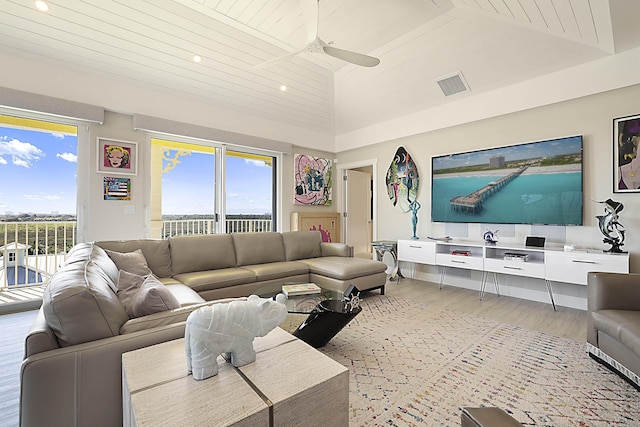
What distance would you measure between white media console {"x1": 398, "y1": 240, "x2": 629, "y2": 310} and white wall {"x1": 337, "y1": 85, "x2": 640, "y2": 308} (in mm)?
241

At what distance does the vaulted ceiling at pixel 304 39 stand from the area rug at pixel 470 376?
2882 millimetres

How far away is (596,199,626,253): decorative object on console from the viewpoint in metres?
2.90

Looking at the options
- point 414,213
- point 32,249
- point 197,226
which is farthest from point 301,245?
point 32,249

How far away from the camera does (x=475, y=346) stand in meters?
2.31

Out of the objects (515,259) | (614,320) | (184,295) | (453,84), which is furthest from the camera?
(453,84)

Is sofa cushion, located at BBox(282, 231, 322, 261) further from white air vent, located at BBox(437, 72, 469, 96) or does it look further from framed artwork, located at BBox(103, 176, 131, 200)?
white air vent, located at BBox(437, 72, 469, 96)

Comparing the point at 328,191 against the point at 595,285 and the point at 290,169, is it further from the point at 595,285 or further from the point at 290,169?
the point at 595,285

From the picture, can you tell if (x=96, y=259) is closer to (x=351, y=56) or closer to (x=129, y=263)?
(x=129, y=263)

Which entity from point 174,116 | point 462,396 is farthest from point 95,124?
point 462,396

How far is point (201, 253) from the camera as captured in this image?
11.0 feet

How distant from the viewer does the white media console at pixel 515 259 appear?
9.36ft

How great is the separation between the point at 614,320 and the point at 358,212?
4722 mm

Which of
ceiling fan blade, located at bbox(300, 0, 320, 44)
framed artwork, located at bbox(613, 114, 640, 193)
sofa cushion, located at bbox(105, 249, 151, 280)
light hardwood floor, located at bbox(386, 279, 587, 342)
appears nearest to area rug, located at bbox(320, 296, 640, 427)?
light hardwood floor, located at bbox(386, 279, 587, 342)

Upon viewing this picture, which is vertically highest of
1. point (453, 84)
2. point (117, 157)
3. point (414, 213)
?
point (453, 84)
